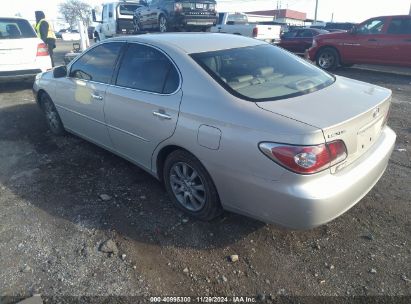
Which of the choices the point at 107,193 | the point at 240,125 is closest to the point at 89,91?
the point at 107,193

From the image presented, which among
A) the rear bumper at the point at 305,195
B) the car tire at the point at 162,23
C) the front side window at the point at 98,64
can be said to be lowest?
the rear bumper at the point at 305,195

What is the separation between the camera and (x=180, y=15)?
12.7 m

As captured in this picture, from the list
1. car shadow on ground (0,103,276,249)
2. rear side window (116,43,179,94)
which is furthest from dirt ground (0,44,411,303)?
rear side window (116,43,179,94)

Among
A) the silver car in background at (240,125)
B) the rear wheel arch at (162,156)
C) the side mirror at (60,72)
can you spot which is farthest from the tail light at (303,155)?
the side mirror at (60,72)

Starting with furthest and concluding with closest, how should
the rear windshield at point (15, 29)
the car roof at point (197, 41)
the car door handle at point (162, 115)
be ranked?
1. the rear windshield at point (15, 29)
2. the car roof at point (197, 41)
3. the car door handle at point (162, 115)

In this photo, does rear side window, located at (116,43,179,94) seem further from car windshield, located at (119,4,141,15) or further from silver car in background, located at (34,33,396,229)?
car windshield, located at (119,4,141,15)

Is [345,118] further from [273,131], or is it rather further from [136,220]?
[136,220]

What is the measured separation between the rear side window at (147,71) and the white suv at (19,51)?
216 inches

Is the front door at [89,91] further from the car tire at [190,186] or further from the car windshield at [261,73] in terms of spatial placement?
→ the car windshield at [261,73]

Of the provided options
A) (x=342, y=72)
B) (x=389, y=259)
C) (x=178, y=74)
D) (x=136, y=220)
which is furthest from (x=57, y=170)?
(x=342, y=72)

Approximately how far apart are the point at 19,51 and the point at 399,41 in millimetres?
10065

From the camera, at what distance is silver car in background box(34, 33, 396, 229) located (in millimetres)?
2303

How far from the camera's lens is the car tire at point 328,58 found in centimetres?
1099

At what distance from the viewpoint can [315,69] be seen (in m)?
3.47
